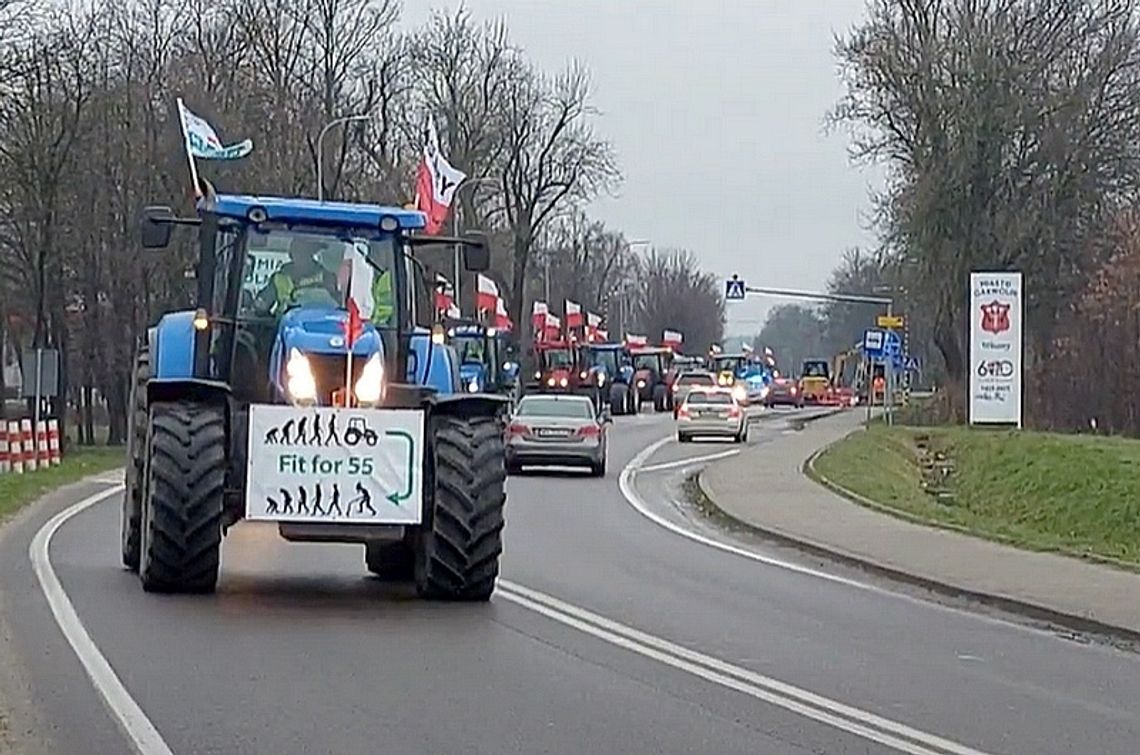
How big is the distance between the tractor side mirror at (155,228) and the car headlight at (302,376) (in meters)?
1.51

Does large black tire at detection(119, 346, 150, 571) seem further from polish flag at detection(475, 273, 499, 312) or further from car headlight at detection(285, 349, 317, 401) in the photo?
polish flag at detection(475, 273, 499, 312)

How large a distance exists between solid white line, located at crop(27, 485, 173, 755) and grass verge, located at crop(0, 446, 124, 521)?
24.9ft

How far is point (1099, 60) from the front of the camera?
5906 centimetres

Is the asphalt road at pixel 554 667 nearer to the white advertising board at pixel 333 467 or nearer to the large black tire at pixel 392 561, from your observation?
the large black tire at pixel 392 561

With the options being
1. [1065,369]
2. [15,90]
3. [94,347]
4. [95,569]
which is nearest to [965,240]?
[1065,369]

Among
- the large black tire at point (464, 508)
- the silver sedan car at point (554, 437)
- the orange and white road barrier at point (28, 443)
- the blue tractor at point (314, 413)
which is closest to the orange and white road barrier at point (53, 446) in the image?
the orange and white road barrier at point (28, 443)

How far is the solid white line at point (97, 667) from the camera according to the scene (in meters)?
10.4

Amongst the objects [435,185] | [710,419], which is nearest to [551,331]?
[710,419]

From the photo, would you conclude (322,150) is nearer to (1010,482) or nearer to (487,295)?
(487,295)

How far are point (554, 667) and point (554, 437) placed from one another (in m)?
24.9

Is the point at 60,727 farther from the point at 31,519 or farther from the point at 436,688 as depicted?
the point at 31,519

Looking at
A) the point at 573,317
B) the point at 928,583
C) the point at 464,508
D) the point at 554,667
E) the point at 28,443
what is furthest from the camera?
the point at 573,317

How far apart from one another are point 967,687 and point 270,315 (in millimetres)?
7151

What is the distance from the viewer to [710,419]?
5288 centimetres
